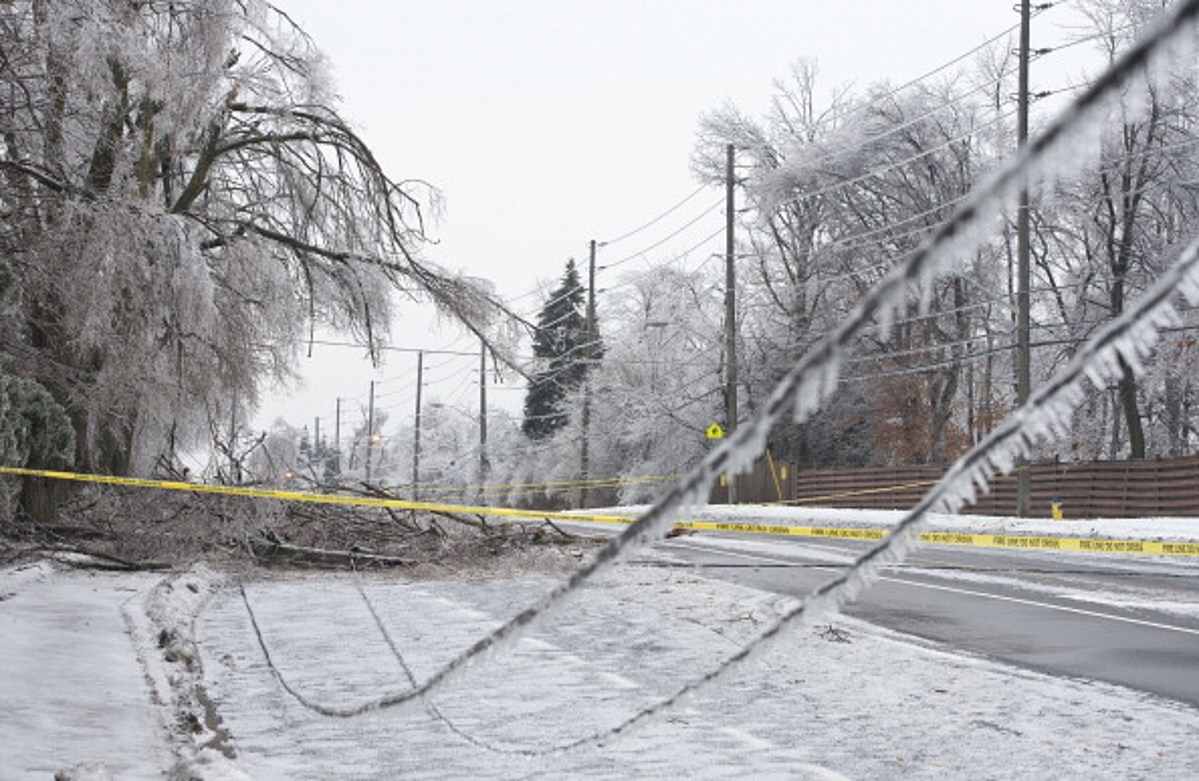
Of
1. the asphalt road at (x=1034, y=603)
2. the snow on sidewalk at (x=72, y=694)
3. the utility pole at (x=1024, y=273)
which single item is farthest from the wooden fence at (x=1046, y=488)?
the snow on sidewalk at (x=72, y=694)

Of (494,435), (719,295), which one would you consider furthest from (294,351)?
(494,435)

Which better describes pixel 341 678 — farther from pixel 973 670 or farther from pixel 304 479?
pixel 304 479

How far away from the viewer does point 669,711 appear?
1994 millimetres

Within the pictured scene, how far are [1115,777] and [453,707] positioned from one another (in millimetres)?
3045

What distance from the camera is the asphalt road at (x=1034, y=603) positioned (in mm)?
7254

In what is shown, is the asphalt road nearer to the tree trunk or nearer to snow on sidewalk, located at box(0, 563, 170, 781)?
snow on sidewalk, located at box(0, 563, 170, 781)

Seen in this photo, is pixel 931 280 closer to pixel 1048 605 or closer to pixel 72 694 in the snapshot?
pixel 72 694

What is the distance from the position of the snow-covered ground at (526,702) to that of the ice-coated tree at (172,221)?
2.94m

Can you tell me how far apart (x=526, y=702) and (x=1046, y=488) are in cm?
2396

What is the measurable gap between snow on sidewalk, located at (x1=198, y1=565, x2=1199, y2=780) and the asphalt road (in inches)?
25.0

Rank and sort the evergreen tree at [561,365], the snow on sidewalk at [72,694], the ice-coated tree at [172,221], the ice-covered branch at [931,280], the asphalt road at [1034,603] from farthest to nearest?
the evergreen tree at [561,365]
the ice-coated tree at [172,221]
the asphalt road at [1034,603]
the snow on sidewalk at [72,694]
the ice-covered branch at [931,280]

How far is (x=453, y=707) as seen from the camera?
568 centimetres

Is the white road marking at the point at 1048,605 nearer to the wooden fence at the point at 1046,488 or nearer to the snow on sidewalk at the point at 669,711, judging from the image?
the snow on sidewalk at the point at 669,711

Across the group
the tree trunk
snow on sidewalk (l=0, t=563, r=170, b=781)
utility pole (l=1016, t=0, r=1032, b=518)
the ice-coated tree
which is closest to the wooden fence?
utility pole (l=1016, t=0, r=1032, b=518)
